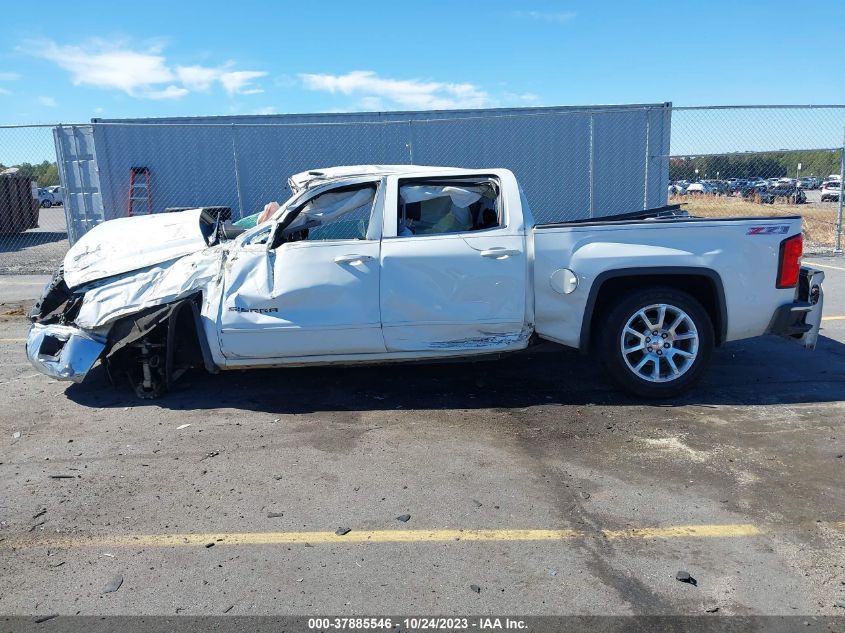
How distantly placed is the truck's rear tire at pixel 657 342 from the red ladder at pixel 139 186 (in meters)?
12.7

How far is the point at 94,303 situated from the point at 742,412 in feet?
16.5

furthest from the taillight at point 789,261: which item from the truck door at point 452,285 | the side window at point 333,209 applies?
the side window at point 333,209

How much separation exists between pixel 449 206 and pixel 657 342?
194 centimetres

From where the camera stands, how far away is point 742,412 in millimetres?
5055

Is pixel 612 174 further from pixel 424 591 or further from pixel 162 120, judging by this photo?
pixel 424 591

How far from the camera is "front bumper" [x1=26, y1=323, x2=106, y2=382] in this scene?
17.3 feet

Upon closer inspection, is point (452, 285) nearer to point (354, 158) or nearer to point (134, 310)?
point (134, 310)

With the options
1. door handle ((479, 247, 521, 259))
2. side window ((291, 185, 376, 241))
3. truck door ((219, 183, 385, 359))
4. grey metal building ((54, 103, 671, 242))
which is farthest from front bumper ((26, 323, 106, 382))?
grey metal building ((54, 103, 671, 242))

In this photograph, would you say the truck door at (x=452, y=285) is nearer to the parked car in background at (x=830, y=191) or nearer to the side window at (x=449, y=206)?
the side window at (x=449, y=206)

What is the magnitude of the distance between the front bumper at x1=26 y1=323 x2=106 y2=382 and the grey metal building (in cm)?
940

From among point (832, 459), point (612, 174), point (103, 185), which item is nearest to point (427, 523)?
point (832, 459)

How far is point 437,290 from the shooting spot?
5.19 meters

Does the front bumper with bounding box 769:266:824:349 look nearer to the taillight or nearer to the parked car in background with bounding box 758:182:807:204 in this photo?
the taillight

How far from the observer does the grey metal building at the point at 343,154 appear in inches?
573
